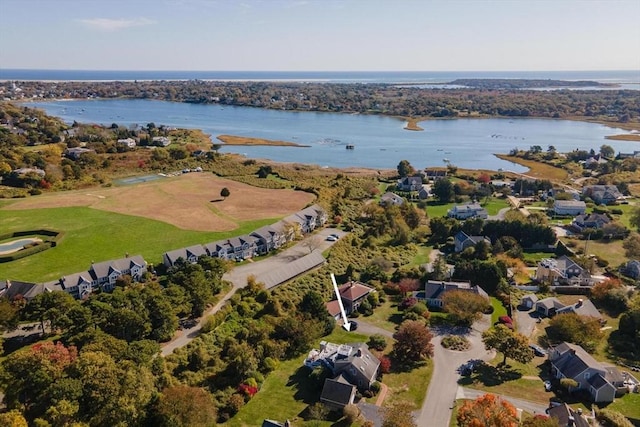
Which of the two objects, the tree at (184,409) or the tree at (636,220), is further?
the tree at (636,220)

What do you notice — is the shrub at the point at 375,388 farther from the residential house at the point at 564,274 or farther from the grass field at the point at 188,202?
the grass field at the point at 188,202

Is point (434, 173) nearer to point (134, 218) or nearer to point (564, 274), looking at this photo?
point (564, 274)

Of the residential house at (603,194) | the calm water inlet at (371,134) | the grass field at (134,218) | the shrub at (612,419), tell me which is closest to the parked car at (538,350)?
the shrub at (612,419)

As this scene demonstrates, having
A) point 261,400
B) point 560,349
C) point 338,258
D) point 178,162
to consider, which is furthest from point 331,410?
point 178,162

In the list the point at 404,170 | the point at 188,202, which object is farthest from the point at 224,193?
the point at 404,170

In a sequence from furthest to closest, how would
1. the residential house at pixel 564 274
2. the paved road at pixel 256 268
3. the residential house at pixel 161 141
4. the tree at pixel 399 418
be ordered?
the residential house at pixel 161 141 < the residential house at pixel 564 274 < the paved road at pixel 256 268 < the tree at pixel 399 418

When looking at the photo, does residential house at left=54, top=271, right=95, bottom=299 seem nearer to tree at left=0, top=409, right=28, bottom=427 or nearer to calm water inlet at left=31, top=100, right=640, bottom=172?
tree at left=0, top=409, right=28, bottom=427

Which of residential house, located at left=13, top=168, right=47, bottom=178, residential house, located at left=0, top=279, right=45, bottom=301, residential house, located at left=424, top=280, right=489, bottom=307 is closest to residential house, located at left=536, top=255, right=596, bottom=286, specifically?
residential house, located at left=424, top=280, right=489, bottom=307
